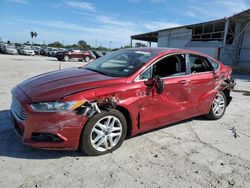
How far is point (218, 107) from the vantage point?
5.73m

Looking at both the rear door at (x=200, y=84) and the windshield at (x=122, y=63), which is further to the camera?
the rear door at (x=200, y=84)

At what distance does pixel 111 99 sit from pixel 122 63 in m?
1.09

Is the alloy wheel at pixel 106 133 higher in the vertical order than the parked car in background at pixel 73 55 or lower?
lower

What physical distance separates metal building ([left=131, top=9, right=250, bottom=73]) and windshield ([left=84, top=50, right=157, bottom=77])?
1815 cm

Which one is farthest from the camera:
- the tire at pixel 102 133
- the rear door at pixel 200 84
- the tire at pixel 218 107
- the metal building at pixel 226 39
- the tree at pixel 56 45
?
the tree at pixel 56 45

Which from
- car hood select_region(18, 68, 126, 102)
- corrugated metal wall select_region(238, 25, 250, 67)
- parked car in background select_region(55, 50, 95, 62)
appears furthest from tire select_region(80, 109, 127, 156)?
parked car in background select_region(55, 50, 95, 62)

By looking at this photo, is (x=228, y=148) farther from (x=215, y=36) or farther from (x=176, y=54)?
(x=215, y=36)

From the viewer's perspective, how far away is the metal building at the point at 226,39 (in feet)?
77.3

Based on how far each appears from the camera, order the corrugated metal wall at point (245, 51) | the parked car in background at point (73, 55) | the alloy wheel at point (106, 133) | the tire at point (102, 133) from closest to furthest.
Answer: the tire at point (102, 133) → the alloy wheel at point (106, 133) → the corrugated metal wall at point (245, 51) → the parked car in background at point (73, 55)

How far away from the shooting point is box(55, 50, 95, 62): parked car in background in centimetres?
2922

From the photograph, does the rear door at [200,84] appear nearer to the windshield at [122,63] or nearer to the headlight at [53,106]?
the windshield at [122,63]

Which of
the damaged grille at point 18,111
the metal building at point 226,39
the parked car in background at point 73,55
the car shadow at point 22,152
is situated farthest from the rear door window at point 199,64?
the parked car in background at point 73,55

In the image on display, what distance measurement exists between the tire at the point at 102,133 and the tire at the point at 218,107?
8.33ft

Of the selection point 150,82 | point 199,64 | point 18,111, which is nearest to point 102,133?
point 150,82
